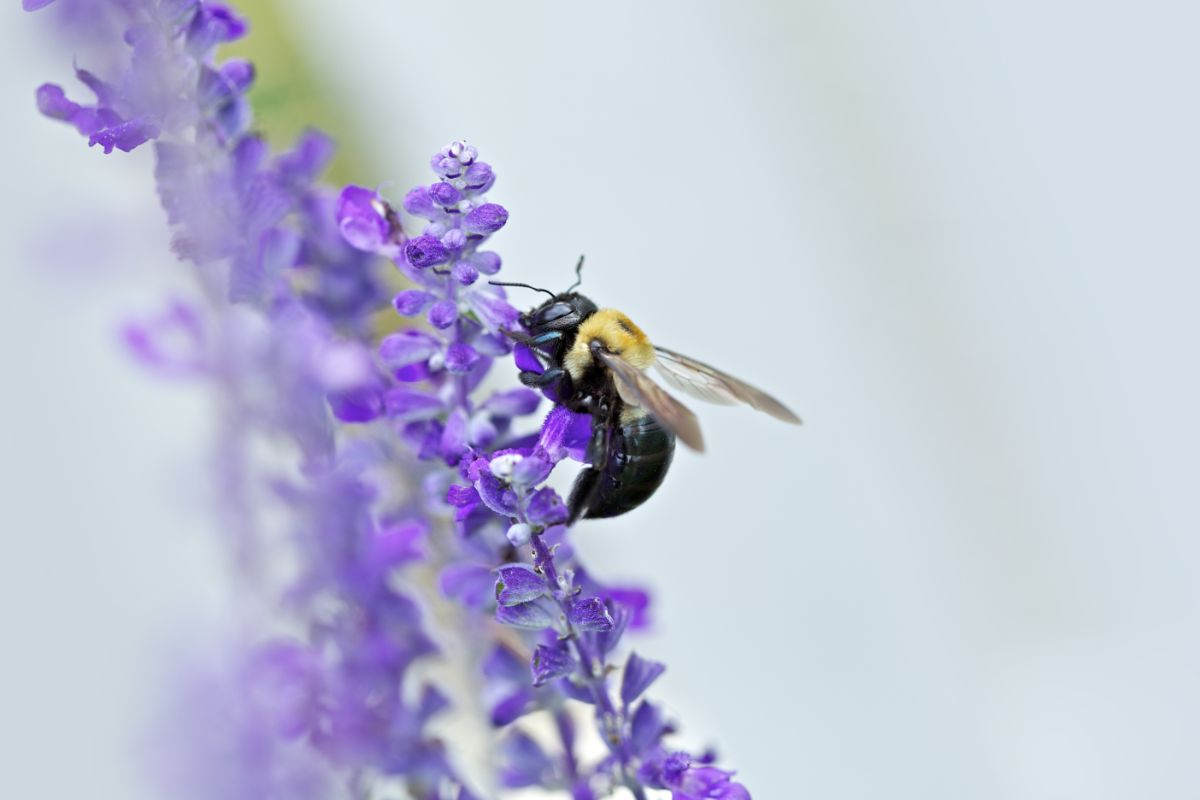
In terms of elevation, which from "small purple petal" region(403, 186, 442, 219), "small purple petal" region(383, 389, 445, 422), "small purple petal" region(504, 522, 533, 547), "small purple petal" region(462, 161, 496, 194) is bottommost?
"small purple petal" region(504, 522, 533, 547)

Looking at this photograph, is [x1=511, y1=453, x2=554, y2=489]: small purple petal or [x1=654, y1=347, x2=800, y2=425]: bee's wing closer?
[x1=511, y1=453, x2=554, y2=489]: small purple petal

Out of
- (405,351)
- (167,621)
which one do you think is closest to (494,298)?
(405,351)

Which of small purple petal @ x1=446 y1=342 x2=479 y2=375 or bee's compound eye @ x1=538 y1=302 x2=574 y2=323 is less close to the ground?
bee's compound eye @ x1=538 y1=302 x2=574 y2=323

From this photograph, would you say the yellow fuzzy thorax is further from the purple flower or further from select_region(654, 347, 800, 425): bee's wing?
the purple flower

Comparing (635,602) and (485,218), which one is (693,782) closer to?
(635,602)

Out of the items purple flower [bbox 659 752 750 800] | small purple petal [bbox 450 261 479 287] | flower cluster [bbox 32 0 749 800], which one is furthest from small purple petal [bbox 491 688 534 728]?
small purple petal [bbox 450 261 479 287]
